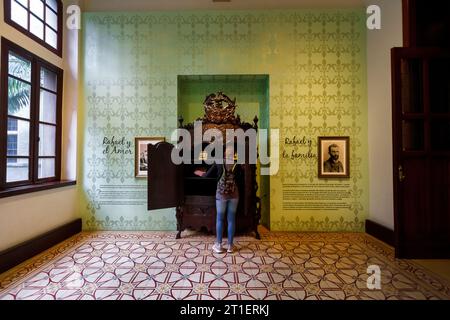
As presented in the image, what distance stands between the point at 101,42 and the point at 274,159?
3869 mm

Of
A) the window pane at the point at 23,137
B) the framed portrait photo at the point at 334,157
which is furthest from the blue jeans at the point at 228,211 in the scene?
the window pane at the point at 23,137

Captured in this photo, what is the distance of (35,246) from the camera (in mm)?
2969

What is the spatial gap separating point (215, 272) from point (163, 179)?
5.11ft

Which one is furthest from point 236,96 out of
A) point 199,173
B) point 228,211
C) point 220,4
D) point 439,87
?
point 439,87

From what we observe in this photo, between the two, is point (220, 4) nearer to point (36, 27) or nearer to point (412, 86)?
point (36, 27)

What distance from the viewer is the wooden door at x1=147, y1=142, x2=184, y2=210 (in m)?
3.20

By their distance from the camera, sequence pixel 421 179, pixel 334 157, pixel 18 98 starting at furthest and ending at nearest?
pixel 334 157, pixel 18 98, pixel 421 179

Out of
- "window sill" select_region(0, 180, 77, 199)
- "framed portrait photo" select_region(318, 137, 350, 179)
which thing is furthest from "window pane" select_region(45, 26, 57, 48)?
"framed portrait photo" select_region(318, 137, 350, 179)

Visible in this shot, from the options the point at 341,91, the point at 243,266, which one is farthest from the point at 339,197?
the point at 243,266

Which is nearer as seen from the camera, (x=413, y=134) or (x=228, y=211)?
(x=413, y=134)

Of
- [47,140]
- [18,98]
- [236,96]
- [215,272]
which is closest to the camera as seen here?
[215,272]

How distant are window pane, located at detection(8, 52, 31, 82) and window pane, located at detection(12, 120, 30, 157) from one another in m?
0.65

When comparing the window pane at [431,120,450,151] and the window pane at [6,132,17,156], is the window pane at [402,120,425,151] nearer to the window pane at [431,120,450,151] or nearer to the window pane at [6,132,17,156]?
the window pane at [431,120,450,151]
